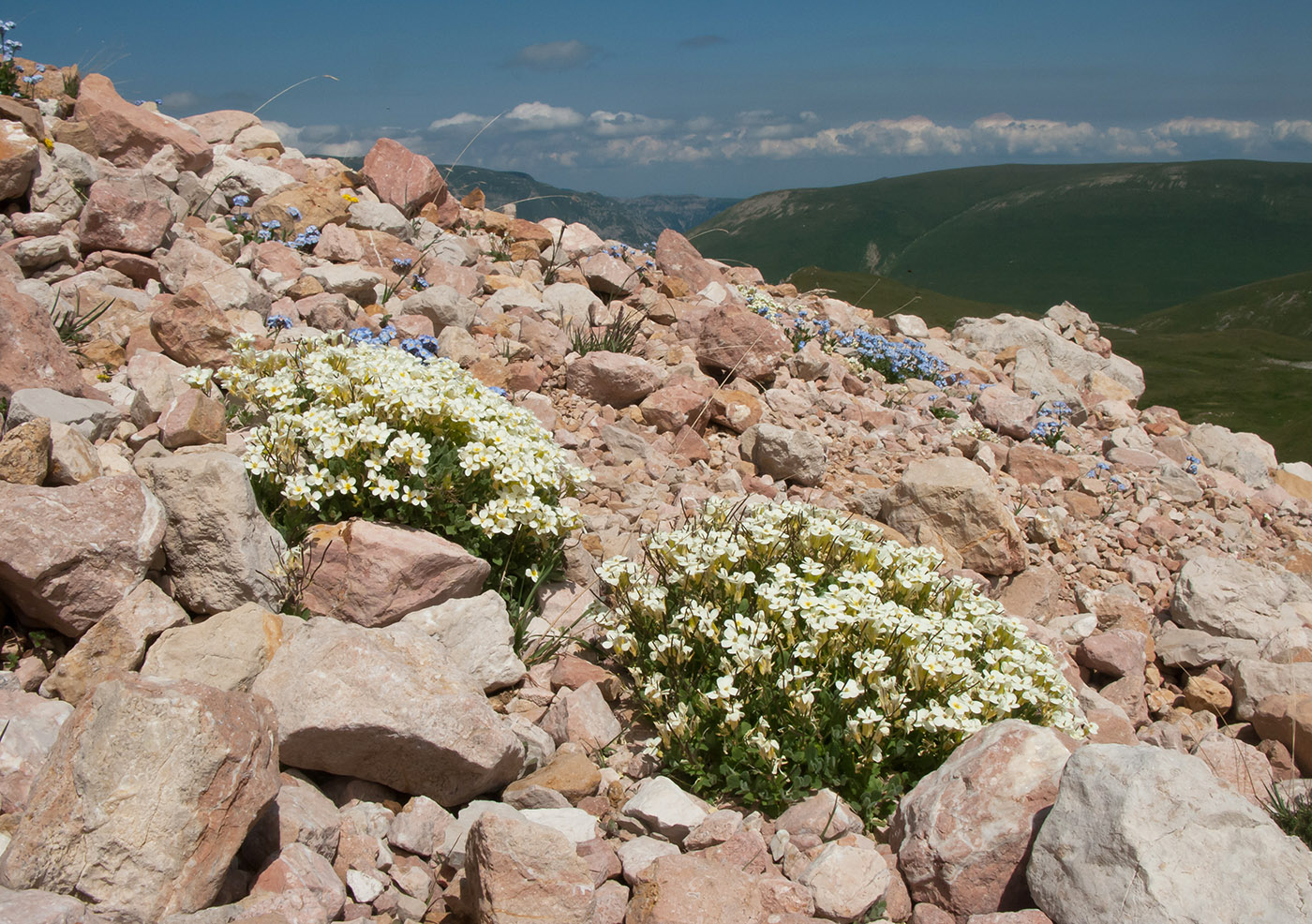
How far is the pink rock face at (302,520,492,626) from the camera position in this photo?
503 cm

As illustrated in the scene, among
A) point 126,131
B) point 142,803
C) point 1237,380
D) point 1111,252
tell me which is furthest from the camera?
point 1111,252

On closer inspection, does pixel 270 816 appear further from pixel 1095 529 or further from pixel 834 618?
pixel 1095 529

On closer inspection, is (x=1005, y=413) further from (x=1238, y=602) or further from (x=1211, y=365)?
(x=1211, y=365)

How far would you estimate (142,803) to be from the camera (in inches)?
123

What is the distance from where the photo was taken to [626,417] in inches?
354

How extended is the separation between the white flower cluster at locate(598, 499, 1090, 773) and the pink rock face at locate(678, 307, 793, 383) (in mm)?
4794

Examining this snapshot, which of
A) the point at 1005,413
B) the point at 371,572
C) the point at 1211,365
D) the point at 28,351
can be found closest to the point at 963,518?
the point at 1005,413

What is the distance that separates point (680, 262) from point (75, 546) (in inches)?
426

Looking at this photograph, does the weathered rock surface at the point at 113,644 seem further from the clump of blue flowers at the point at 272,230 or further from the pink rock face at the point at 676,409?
the clump of blue flowers at the point at 272,230

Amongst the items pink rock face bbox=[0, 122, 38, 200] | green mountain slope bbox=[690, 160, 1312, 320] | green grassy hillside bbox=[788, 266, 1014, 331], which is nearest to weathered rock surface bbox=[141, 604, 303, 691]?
pink rock face bbox=[0, 122, 38, 200]

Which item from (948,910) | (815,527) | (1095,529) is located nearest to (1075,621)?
(1095,529)

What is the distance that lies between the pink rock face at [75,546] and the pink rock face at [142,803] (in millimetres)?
1166

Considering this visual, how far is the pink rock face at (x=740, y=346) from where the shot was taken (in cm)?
1041

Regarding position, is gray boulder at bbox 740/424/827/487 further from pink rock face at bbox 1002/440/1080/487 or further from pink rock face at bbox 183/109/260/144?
pink rock face at bbox 183/109/260/144
